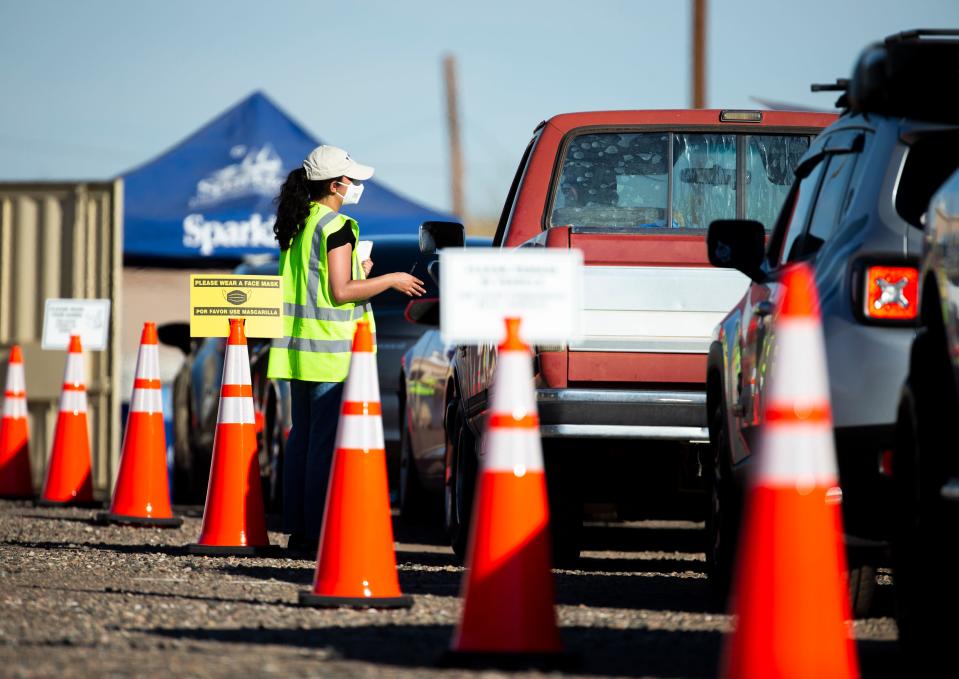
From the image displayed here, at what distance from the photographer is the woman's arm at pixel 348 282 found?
849 centimetres

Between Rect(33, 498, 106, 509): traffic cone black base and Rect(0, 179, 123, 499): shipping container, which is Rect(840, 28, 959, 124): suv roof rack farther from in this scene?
Rect(0, 179, 123, 499): shipping container

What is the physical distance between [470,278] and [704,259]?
2.72 metres

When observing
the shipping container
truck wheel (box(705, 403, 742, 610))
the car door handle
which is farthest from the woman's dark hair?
the shipping container

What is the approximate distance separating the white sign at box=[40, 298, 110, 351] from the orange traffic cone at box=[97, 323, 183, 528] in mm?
2536

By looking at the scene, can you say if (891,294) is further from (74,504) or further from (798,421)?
(74,504)

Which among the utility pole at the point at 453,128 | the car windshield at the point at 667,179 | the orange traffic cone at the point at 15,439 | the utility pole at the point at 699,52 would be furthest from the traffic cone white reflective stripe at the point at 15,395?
the utility pole at the point at 453,128

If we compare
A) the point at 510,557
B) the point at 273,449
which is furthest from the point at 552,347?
the point at 273,449

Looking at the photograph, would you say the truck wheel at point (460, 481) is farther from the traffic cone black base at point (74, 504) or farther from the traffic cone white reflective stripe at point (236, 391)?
the traffic cone black base at point (74, 504)

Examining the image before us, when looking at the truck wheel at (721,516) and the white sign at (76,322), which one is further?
the white sign at (76,322)

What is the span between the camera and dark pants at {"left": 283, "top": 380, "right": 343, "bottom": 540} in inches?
336

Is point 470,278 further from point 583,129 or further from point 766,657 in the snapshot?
point 583,129

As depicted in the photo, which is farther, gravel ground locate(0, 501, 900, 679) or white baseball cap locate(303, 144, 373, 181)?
white baseball cap locate(303, 144, 373, 181)

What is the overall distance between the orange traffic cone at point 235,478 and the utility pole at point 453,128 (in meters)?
37.9

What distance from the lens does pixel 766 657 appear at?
4.05 m
